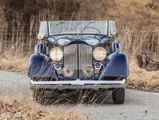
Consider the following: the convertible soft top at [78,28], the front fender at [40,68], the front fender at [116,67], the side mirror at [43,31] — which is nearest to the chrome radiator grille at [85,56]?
the front fender at [116,67]

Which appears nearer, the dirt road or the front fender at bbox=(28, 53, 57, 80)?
the dirt road

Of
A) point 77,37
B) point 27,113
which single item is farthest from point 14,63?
point 27,113

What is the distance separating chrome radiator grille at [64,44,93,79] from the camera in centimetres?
1099

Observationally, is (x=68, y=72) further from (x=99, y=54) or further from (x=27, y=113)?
(x=27, y=113)

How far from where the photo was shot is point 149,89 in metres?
14.0

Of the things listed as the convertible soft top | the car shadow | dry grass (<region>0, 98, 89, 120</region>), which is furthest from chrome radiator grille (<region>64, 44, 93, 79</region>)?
dry grass (<region>0, 98, 89, 120</region>)

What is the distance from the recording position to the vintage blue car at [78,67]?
1062 cm

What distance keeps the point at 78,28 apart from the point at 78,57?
5.12 feet

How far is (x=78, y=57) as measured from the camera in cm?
1102

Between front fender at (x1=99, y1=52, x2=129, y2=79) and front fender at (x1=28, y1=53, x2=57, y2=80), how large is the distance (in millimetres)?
1045

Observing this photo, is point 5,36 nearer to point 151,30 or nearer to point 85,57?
point 151,30

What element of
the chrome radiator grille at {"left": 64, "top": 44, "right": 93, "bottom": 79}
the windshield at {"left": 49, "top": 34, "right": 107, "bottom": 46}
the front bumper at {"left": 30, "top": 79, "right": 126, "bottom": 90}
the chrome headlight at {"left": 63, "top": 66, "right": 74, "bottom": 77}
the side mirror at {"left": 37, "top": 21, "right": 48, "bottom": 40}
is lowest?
the front bumper at {"left": 30, "top": 79, "right": 126, "bottom": 90}

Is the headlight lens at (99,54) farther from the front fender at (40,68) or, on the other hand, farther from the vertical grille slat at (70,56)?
the front fender at (40,68)

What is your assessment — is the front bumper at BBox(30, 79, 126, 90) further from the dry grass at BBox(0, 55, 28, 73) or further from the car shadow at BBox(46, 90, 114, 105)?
the dry grass at BBox(0, 55, 28, 73)
